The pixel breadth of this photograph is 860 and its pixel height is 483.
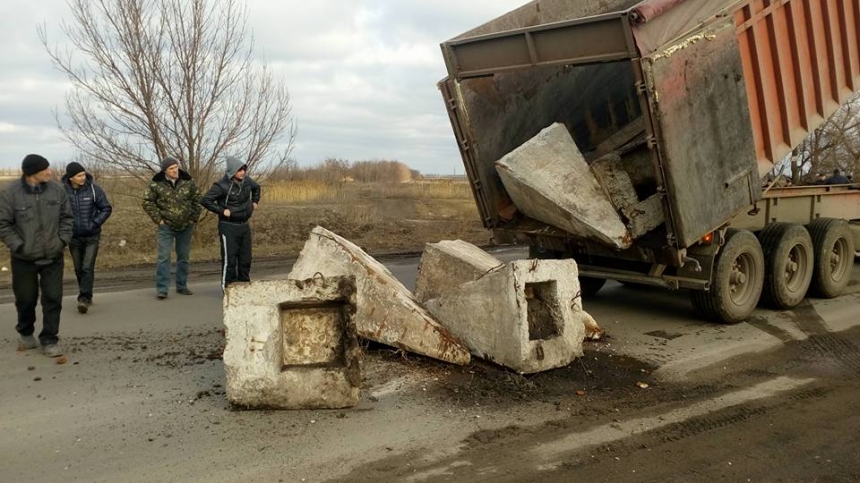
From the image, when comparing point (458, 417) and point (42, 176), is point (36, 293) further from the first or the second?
point (458, 417)

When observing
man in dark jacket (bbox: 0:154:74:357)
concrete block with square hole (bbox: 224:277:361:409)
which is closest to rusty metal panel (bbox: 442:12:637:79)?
concrete block with square hole (bbox: 224:277:361:409)

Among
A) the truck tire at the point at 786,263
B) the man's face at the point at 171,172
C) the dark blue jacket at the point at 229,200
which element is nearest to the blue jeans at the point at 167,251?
the man's face at the point at 171,172

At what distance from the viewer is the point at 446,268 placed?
20.4 ft

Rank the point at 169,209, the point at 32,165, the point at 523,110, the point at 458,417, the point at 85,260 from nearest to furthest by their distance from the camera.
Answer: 1. the point at 458,417
2. the point at 32,165
3. the point at 85,260
4. the point at 523,110
5. the point at 169,209

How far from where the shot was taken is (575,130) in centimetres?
789

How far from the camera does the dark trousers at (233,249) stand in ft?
24.0

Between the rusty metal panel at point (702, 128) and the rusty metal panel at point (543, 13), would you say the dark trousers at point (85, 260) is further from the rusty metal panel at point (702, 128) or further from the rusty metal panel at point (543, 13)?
the rusty metal panel at point (702, 128)

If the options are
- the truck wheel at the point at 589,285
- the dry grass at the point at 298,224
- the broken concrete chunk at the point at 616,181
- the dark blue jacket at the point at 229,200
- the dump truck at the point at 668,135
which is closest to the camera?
the dump truck at the point at 668,135

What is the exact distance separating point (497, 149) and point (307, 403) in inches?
162

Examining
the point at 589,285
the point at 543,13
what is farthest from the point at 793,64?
the point at 589,285

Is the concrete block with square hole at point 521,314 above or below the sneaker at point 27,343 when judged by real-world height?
below

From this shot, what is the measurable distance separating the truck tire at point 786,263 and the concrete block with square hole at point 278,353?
17.0 ft

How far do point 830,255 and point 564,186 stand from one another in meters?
4.12

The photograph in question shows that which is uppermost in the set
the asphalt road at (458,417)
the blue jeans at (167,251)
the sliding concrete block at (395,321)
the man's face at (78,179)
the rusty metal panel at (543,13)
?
the rusty metal panel at (543,13)
